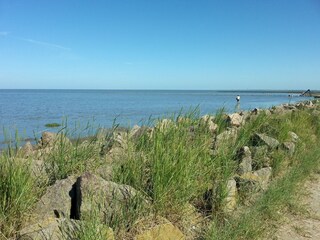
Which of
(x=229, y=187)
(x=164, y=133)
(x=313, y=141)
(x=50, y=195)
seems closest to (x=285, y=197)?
(x=229, y=187)

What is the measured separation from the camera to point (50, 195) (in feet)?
11.0

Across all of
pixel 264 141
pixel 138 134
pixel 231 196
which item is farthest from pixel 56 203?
pixel 264 141

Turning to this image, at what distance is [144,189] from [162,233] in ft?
2.07

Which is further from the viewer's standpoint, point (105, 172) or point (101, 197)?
point (105, 172)

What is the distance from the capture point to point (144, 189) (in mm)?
3936

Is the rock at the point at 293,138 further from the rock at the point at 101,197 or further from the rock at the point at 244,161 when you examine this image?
the rock at the point at 101,197

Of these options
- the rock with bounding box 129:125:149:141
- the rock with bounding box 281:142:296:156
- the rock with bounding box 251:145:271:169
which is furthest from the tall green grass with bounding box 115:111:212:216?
the rock with bounding box 281:142:296:156

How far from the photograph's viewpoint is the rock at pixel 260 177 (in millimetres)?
5027

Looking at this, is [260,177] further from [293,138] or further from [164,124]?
[293,138]

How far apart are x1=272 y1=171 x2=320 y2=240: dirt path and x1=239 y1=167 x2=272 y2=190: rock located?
59 centimetres

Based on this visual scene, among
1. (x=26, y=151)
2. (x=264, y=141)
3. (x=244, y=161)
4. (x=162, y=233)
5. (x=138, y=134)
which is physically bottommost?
(x=162, y=233)

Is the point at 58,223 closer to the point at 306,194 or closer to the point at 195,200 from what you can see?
the point at 195,200

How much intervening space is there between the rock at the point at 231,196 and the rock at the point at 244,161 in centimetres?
75

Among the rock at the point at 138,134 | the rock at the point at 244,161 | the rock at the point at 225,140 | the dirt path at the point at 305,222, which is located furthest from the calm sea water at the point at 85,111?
the dirt path at the point at 305,222
